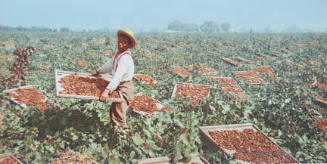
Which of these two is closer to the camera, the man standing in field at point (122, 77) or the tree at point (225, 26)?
the man standing in field at point (122, 77)

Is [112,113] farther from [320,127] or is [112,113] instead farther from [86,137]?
[320,127]

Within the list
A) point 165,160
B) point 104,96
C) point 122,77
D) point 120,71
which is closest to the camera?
point 165,160

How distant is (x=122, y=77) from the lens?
431 cm

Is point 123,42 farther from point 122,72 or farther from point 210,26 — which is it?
point 210,26

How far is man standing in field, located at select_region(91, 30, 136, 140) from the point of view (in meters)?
4.07

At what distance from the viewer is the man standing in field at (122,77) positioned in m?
4.07

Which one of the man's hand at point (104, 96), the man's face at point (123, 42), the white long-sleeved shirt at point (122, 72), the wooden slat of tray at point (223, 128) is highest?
the man's face at point (123, 42)

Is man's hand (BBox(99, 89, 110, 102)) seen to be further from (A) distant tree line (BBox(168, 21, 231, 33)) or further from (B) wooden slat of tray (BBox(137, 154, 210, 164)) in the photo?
(A) distant tree line (BBox(168, 21, 231, 33))

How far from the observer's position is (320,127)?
550 cm

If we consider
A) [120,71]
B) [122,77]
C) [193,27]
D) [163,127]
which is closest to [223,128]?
[163,127]

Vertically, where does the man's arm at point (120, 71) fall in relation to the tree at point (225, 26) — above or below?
below

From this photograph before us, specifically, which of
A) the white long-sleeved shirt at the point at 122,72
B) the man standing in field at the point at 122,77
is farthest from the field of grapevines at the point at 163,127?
the white long-sleeved shirt at the point at 122,72

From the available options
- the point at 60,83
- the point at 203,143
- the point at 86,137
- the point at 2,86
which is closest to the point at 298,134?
the point at 203,143

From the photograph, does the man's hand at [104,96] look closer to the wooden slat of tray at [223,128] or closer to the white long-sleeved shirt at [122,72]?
the white long-sleeved shirt at [122,72]
